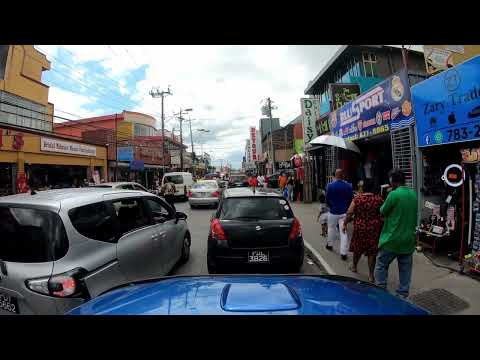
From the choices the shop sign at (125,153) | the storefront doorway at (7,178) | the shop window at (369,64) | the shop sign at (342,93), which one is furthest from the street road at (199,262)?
the shop sign at (125,153)

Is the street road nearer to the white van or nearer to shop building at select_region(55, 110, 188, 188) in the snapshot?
the white van

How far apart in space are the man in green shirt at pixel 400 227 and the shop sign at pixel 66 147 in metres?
18.9

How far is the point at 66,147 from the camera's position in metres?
19.5

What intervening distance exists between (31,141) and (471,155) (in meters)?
19.4

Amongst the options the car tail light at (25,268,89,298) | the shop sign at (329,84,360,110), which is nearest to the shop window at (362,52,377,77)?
the shop sign at (329,84,360,110)

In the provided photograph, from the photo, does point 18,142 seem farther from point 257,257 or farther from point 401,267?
point 401,267

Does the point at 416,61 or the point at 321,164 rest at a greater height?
the point at 416,61

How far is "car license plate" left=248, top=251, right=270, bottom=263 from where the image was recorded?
4613mm

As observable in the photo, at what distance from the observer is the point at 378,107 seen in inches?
341

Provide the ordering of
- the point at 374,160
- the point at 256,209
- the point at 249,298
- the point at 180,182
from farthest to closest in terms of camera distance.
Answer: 1. the point at 180,182
2. the point at 374,160
3. the point at 256,209
4. the point at 249,298

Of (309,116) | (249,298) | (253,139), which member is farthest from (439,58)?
(253,139)

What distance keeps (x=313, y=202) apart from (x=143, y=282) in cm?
1483
